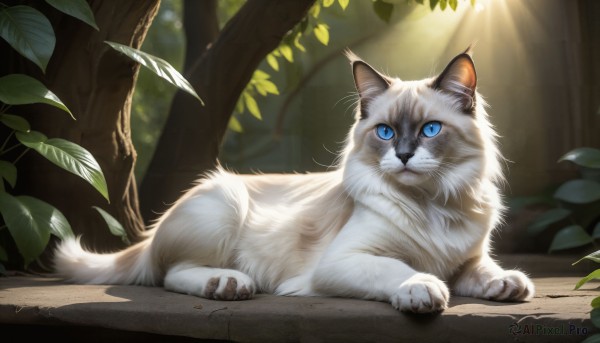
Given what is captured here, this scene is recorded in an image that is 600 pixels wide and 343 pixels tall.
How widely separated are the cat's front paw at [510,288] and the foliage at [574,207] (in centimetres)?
138

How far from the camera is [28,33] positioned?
260cm

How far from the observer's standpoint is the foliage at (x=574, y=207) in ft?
12.1

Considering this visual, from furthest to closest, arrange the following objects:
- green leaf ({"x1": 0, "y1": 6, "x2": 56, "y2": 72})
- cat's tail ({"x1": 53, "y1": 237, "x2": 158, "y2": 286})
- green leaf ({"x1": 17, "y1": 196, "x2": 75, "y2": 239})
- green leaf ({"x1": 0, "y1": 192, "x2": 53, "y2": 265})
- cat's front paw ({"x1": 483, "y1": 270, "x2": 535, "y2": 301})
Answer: cat's tail ({"x1": 53, "y1": 237, "x2": 158, "y2": 286}) → green leaf ({"x1": 17, "y1": 196, "x2": 75, "y2": 239}) → green leaf ({"x1": 0, "y1": 192, "x2": 53, "y2": 265}) → green leaf ({"x1": 0, "y1": 6, "x2": 56, "y2": 72}) → cat's front paw ({"x1": 483, "y1": 270, "x2": 535, "y2": 301})

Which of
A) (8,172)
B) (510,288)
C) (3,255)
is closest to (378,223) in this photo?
(510,288)

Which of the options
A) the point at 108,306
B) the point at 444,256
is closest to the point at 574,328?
the point at 444,256

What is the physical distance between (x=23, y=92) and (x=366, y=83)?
A: 132 centimetres

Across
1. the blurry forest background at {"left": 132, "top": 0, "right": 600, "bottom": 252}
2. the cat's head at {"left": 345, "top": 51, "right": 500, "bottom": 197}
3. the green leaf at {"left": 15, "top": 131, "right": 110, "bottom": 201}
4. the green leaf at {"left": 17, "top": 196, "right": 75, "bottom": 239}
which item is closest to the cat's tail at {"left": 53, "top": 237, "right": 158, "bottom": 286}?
the green leaf at {"left": 17, "top": 196, "right": 75, "bottom": 239}

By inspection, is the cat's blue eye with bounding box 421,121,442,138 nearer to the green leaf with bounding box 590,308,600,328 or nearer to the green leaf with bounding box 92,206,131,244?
the green leaf with bounding box 590,308,600,328

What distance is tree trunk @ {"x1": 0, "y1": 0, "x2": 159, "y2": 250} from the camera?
→ 3162mm

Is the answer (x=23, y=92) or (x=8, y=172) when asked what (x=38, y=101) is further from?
(x=8, y=172)

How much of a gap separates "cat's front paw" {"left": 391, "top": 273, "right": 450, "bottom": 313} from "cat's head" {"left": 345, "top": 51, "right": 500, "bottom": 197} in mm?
432

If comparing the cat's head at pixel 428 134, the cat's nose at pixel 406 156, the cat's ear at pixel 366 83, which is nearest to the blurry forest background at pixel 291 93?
the cat's ear at pixel 366 83

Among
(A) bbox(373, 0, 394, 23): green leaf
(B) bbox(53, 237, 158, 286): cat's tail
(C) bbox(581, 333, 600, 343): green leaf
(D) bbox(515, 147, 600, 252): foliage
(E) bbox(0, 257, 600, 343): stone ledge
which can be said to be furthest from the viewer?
(A) bbox(373, 0, 394, 23): green leaf

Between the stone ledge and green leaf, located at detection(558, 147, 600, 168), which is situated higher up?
green leaf, located at detection(558, 147, 600, 168)
